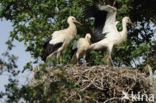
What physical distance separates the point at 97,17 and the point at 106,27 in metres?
0.36

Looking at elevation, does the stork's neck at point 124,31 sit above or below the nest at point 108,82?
above

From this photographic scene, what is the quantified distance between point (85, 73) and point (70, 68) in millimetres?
396

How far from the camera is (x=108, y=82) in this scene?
1067 centimetres

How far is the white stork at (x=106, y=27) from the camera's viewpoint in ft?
42.2

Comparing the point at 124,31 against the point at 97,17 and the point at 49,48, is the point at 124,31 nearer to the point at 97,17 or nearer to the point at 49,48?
the point at 97,17

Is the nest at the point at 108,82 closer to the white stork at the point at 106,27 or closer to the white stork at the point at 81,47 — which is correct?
the white stork at the point at 81,47

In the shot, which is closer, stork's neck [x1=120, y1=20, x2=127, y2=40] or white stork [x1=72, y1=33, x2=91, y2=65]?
white stork [x1=72, y1=33, x2=91, y2=65]

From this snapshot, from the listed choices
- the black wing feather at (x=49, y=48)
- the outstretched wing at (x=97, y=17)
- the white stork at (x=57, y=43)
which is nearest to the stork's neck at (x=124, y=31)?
the outstretched wing at (x=97, y=17)

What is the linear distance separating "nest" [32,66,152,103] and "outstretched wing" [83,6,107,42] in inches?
88.4

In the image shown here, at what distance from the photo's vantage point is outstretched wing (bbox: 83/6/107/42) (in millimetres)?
12933

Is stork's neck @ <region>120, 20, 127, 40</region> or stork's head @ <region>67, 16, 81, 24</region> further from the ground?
stork's head @ <region>67, 16, 81, 24</region>

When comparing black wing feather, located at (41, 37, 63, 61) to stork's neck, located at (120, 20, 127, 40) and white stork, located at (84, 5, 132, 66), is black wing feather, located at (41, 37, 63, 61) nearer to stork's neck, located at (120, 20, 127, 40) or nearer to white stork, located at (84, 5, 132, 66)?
white stork, located at (84, 5, 132, 66)

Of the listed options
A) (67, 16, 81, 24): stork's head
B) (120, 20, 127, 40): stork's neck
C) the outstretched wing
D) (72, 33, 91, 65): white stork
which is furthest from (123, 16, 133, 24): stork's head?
(72, 33, 91, 65): white stork

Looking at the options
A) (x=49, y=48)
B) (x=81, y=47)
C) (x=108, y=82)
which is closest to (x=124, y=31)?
(x=81, y=47)
